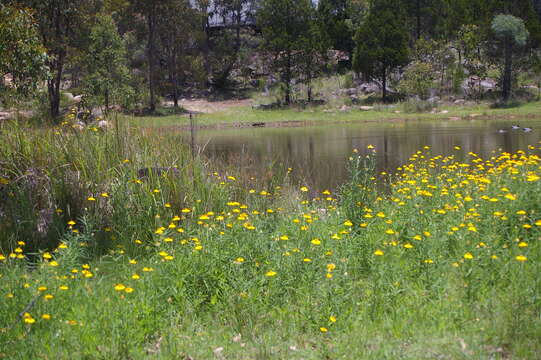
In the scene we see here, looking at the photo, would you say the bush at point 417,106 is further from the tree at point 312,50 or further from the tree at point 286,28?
the tree at point 286,28

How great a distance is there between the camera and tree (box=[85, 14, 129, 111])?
3644 centimetres

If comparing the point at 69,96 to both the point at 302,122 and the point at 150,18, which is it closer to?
the point at 150,18

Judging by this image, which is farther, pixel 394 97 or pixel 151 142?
pixel 394 97

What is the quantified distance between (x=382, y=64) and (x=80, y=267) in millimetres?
39840

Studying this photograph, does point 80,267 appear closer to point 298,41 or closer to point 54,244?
point 54,244

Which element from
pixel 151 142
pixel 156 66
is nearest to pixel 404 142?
pixel 151 142

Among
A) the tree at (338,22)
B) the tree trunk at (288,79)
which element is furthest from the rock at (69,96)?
the tree at (338,22)

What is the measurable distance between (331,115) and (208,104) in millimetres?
12989

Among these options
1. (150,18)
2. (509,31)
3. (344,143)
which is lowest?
(344,143)

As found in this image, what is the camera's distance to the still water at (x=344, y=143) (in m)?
15.5

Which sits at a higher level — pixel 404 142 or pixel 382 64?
pixel 382 64

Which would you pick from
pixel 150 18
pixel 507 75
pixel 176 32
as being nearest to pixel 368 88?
pixel 507 75

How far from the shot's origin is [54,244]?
7.40 m

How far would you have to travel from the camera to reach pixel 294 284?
16.7 ft
